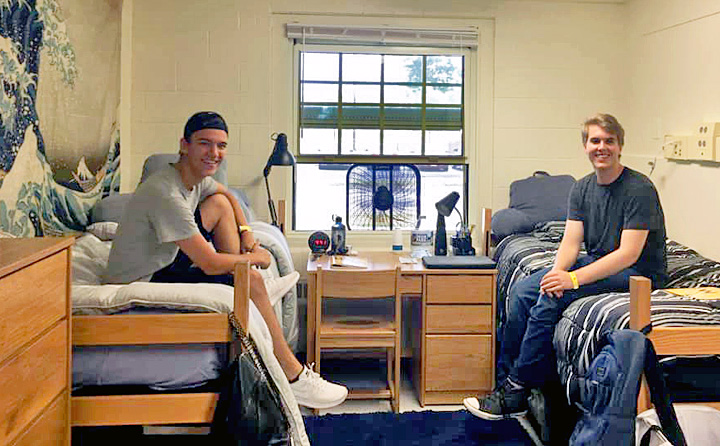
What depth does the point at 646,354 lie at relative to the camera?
84.0 inches

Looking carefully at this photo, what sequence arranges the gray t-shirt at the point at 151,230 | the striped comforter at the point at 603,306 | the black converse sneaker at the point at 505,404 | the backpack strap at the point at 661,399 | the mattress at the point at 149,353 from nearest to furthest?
the backpack strap at the point at 661,399 < the mattress at the point at 149,353 < the striped comforter at the point at 603,306 < the gray t-shirt at the point at 151,230 < the black converse sneaker at the point at 505,404

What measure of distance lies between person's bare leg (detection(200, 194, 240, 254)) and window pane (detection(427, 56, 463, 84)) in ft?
6.33

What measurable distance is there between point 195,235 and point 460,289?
1477 millimetres

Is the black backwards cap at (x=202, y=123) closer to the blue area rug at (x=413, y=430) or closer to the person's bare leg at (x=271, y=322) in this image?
the person's bare leg at (x=271, y=322)

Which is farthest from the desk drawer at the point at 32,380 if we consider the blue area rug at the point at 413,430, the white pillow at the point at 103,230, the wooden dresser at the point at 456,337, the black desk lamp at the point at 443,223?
the black desk lamp at the point at 443,223

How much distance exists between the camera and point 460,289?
3.50 m

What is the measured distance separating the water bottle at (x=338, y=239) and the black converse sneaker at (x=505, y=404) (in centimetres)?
129

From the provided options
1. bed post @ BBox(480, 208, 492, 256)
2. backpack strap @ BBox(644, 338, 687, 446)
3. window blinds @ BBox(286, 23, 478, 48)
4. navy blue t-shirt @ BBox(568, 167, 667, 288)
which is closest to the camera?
backpack strap @ BBox(644, 338, 687, 446)

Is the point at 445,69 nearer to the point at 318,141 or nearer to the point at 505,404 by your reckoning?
the point at 318,141

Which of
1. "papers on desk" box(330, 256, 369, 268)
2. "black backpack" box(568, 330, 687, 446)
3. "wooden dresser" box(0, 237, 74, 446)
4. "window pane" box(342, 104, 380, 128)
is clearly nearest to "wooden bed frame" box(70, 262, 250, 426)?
"wooden dresser" box(0, 237, 74, 446)

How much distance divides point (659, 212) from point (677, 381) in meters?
0.72

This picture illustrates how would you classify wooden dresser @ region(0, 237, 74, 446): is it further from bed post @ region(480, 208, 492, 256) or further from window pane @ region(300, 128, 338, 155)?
bed post @ region(480, 208, 492, 256)

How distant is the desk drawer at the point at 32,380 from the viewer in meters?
1.57

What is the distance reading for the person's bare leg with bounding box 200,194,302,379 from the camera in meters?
2.67
